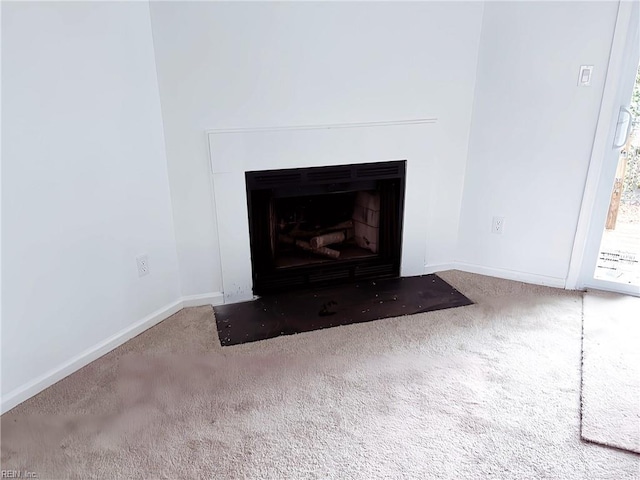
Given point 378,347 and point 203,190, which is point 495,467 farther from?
point 203,190

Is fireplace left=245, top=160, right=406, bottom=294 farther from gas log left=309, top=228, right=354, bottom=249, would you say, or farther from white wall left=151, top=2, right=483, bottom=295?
white wall left=151, top=2, right=483, bottom=295

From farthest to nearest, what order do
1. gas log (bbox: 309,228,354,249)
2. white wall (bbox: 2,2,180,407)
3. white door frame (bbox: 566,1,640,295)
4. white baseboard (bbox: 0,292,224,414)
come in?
gas log (bbox: 309,228,354,249)
white door frame (bbox: 566,1,640,295)
white baseboard (bbox: 0,292,224,414)
white wall (bbox: 2,2,180,407)

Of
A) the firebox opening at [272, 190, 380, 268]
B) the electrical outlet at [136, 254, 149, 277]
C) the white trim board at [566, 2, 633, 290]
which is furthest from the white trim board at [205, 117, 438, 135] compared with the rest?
the white trim board at [566, 2, 633, 290]

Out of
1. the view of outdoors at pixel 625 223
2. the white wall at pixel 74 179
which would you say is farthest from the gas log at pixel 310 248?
the view of outdoors at pixel 625 223

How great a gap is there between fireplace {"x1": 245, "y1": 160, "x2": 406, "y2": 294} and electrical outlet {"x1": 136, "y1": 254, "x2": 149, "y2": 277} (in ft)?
1.89

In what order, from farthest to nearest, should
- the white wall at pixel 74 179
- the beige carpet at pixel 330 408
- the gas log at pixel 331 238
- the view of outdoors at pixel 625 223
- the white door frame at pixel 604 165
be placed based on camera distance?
the gas log at pixel 331 238 < the view of outdoors at pixel 625 223 < the white door frame at pixel 604 165 < the white wall at pixel 74 179 < the beige carpet at pixel 330 408

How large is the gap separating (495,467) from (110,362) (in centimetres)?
169

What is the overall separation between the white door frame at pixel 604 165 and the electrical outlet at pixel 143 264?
8.04 feet

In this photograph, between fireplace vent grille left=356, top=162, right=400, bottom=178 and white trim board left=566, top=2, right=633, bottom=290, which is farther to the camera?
fireplace vent grille left=356, top=162, right=400, bottom=178

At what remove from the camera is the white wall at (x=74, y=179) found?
170cm

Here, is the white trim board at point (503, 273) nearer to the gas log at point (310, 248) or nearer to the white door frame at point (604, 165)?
the white door frame at point (604, 165)

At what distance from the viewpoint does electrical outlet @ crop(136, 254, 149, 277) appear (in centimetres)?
229

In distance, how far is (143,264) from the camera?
2.32 metres

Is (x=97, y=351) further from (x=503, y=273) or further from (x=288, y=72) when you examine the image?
(x=503, y=273)
